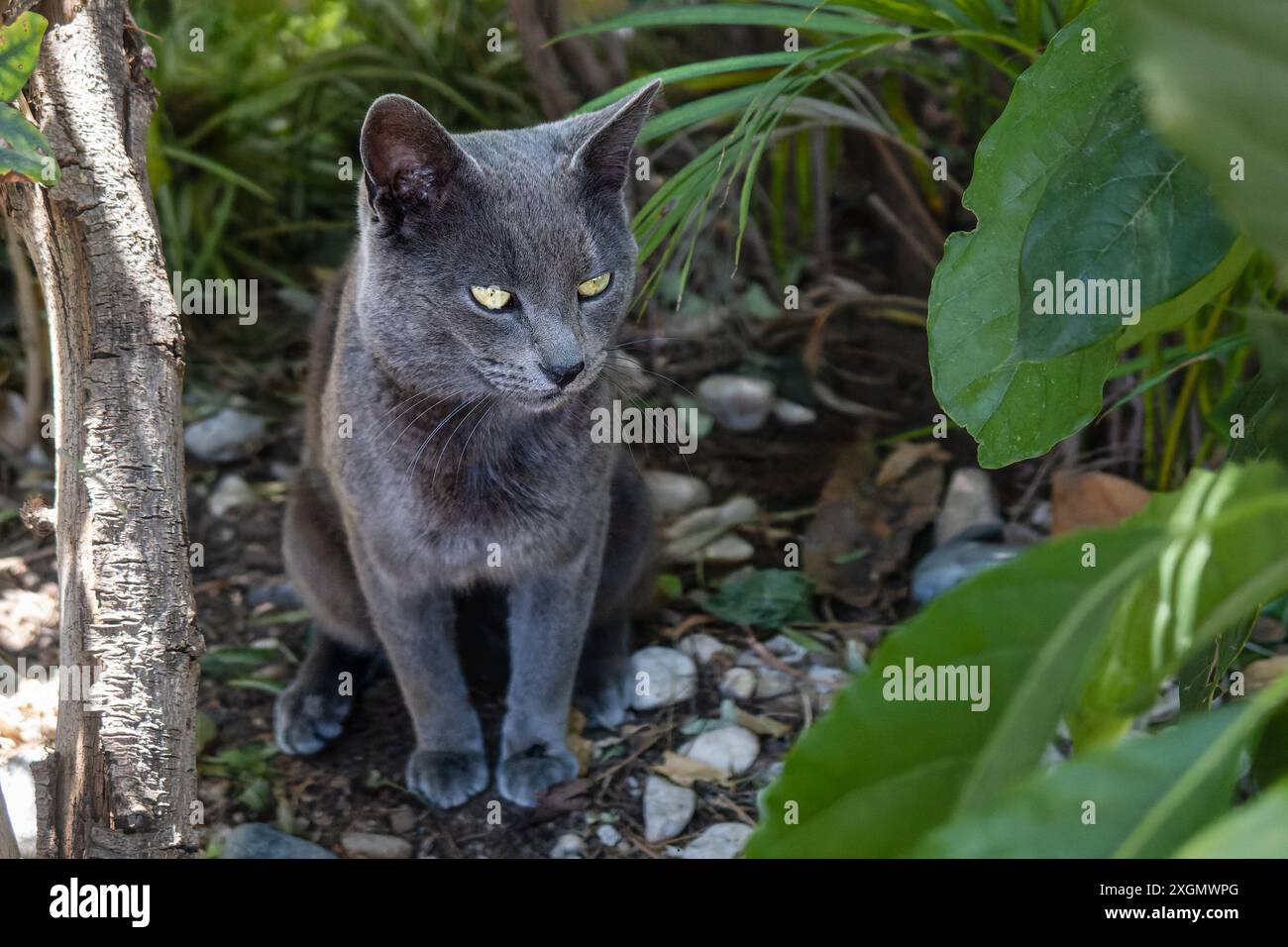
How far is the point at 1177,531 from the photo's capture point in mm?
708

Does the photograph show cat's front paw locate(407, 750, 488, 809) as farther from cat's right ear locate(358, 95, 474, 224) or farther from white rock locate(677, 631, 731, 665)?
cat's right ear locate(358, 95, 474, 224)

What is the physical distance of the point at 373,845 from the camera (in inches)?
71.0

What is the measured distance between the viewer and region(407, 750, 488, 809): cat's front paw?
6.18ft

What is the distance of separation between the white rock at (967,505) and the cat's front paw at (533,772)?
0.85 m

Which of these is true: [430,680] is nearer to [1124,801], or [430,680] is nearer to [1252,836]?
[1124,801]

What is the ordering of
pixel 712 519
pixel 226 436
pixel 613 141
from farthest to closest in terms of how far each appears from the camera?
pixel 226 436, pixel 712 519, pixel 613 141

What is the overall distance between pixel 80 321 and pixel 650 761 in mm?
1097

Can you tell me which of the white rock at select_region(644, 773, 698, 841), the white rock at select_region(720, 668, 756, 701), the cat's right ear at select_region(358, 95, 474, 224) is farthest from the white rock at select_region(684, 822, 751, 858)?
the cat's right ear at select_region(358, 95, 474, 224)

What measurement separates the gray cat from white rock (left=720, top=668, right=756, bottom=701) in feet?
0.55

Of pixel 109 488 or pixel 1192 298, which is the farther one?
pixel 1192 298

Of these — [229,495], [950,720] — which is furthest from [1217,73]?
[229,495]

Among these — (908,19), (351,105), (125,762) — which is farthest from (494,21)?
(125,762)

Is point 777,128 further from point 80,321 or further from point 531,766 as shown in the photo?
point 80,321

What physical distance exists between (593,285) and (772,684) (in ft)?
2.54
